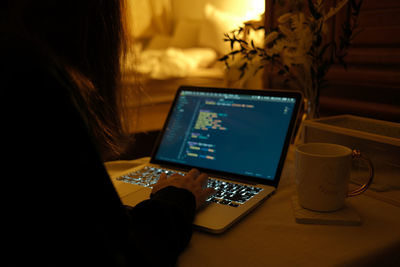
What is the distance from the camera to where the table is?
54 cm

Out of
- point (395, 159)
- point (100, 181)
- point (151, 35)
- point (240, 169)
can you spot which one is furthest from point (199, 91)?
point (151, 35)

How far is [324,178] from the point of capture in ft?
2.09

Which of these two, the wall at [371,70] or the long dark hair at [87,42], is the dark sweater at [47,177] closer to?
the long dark hair at [87,42]

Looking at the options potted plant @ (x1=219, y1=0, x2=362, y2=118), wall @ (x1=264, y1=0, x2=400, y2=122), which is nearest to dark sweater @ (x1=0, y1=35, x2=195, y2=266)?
potted plant @ (x1=219, y1=0, x2=362, y2=118)

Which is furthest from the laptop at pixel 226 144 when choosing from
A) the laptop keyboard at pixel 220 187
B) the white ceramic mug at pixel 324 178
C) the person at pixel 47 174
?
the person at pixel 47 174

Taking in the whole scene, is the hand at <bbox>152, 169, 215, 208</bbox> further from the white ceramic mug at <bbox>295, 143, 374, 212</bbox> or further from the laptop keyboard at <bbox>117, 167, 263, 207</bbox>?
the white ceramic mug at <bbox>295, 143, 374, 212</bbox>

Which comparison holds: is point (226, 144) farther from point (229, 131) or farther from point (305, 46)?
point (305, 46)

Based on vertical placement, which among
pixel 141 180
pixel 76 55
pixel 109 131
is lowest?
pixel 141 180

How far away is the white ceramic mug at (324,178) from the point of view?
2.07ft

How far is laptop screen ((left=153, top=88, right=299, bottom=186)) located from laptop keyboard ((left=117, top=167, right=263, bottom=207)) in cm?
4

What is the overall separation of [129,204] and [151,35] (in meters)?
3.60

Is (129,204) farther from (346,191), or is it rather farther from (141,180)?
(346,191)

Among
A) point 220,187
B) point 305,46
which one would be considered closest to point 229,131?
point 220,187

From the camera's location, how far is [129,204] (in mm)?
744
